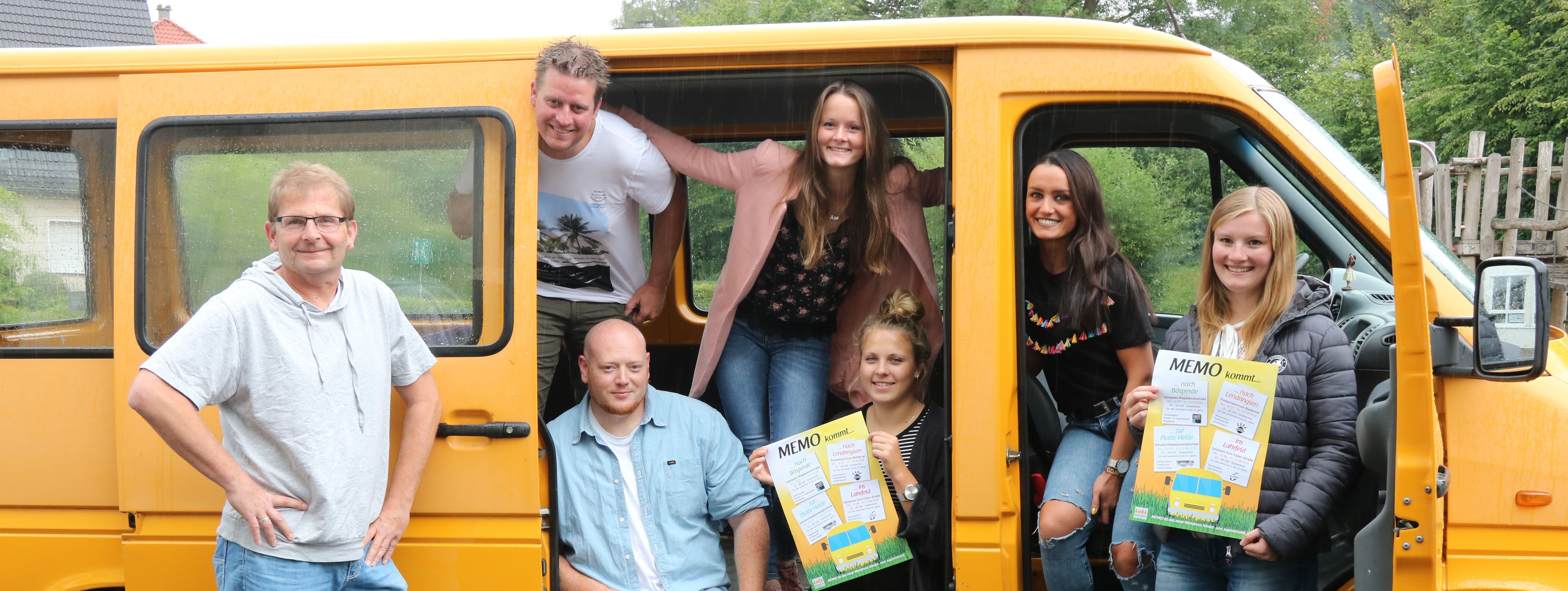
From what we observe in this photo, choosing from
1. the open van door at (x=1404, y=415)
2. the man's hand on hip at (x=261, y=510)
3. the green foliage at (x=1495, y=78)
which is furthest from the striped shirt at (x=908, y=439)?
the green foliage at (x=1495, y=78)

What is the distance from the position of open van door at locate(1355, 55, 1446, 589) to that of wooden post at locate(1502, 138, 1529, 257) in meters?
11.5

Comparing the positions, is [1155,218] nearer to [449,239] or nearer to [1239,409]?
[1239,409]

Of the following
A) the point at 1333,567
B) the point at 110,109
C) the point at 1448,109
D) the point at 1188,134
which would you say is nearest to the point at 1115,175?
the point at 1188,134

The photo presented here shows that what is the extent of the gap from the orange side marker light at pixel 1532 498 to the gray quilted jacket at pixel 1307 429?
355 millimetres

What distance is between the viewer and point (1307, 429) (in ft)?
8.34

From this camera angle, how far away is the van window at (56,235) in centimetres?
290

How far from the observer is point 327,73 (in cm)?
281

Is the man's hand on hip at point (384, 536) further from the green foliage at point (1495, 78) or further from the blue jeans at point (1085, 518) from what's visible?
the green foliage at point (1495, 78)

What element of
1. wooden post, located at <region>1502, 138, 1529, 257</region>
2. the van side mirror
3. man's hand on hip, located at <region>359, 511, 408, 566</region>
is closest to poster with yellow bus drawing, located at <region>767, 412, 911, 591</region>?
man's hand on hip, located at <region>359, 511, 408, 566</region>

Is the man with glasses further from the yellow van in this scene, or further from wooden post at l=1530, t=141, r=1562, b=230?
wooden post at l=1530, t=141, r=1562, b=230

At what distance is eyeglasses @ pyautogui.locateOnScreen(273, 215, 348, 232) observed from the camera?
2537mm

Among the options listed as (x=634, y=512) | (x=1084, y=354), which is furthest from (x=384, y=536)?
(x=1084, y=354)

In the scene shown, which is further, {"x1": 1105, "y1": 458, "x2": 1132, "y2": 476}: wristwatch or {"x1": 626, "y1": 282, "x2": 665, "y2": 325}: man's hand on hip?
{"x1": 626, "y1": 282, "x2": 665, "y2": 325}: man's hand on hip

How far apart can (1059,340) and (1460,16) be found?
19663 mm
